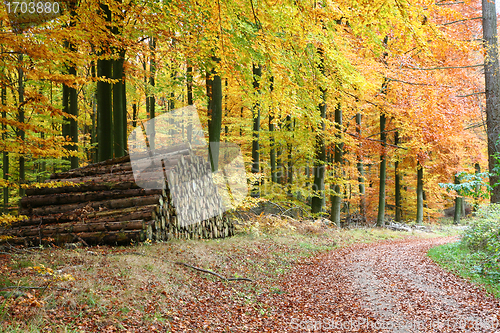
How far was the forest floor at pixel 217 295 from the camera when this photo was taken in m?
3.98

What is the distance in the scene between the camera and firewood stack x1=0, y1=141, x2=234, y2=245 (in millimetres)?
6848

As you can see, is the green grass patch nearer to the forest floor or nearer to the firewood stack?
the forest floor

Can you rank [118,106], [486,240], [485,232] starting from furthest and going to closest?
[118,106] < [485,232] < [486,240]

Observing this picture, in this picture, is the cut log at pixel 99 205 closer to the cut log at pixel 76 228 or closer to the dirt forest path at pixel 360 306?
the cut log at pixel 76 228

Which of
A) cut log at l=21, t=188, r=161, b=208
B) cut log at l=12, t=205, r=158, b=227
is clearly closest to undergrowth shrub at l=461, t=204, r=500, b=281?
cut log at l=12, t=205, r=158, b=227

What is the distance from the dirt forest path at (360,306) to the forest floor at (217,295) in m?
0.02

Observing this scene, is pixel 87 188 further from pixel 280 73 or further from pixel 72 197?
pixel 280 73

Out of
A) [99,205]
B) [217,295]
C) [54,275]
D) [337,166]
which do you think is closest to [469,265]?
[217,295]

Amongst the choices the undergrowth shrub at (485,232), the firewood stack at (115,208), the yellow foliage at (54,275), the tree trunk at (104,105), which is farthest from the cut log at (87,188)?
the undergrowth shrub at (485,232)

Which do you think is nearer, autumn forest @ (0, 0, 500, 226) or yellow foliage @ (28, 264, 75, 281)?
yellow foliage @ (28, 264, 75, 281)

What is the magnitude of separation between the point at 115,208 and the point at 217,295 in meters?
3.47

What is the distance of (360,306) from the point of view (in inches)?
219

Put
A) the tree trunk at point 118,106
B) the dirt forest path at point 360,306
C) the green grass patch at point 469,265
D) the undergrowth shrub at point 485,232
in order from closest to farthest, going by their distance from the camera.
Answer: the dirt forest path at point 360,306, the green grass patch at point 469,265, the undergrowth shrub at point 485,232, the tree trunk at point 118,106

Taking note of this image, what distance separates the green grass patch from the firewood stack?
6.63m
